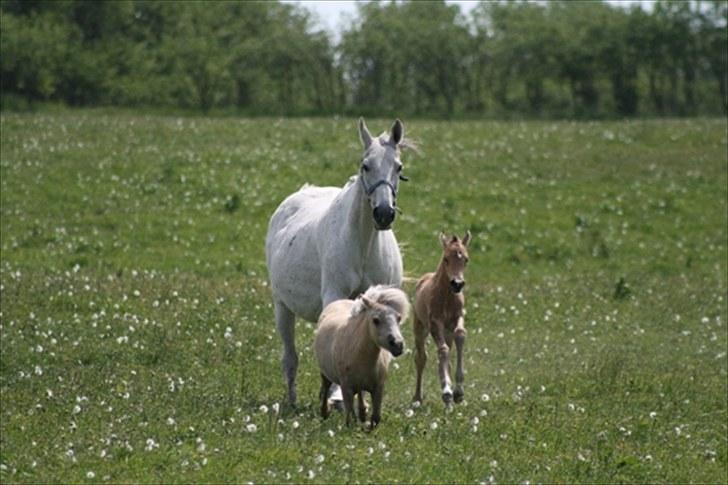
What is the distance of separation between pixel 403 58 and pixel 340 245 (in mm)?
75387

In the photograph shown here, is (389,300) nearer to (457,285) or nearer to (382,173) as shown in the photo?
(382,173)

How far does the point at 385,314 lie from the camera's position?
38.1ft

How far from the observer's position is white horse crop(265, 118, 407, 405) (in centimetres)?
1316

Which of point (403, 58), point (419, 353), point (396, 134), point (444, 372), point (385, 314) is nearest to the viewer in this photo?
point (385, 314)

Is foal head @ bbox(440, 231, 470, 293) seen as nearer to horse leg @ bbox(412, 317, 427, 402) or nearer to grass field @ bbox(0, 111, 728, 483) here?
horse leg @ bbox(412, 317, 427, 402)

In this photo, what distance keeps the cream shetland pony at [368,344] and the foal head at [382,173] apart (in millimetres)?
910

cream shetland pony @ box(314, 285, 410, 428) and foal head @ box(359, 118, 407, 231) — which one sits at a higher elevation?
foal head @ box(359, 118, 407, 231)

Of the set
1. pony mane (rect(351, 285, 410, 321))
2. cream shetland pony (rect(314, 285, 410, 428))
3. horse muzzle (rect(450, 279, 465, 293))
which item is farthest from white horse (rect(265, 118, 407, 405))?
cream shetland pony (rect(314, 285, 410, 428))

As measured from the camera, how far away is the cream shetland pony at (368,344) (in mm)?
11570

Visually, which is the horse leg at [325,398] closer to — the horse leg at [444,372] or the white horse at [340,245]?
the white horse at [340,245]

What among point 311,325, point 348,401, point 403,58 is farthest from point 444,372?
point 403,58

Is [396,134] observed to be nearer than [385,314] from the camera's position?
No

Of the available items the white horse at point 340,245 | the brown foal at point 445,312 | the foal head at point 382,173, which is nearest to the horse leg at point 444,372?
the brown foal at point 445,312

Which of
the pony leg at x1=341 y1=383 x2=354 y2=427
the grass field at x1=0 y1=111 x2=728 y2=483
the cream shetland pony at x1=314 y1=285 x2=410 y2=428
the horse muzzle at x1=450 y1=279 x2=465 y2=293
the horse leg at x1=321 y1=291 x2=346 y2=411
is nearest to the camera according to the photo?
the cream shetland pony at x1=314 y1=285 x2=410 y2=428
